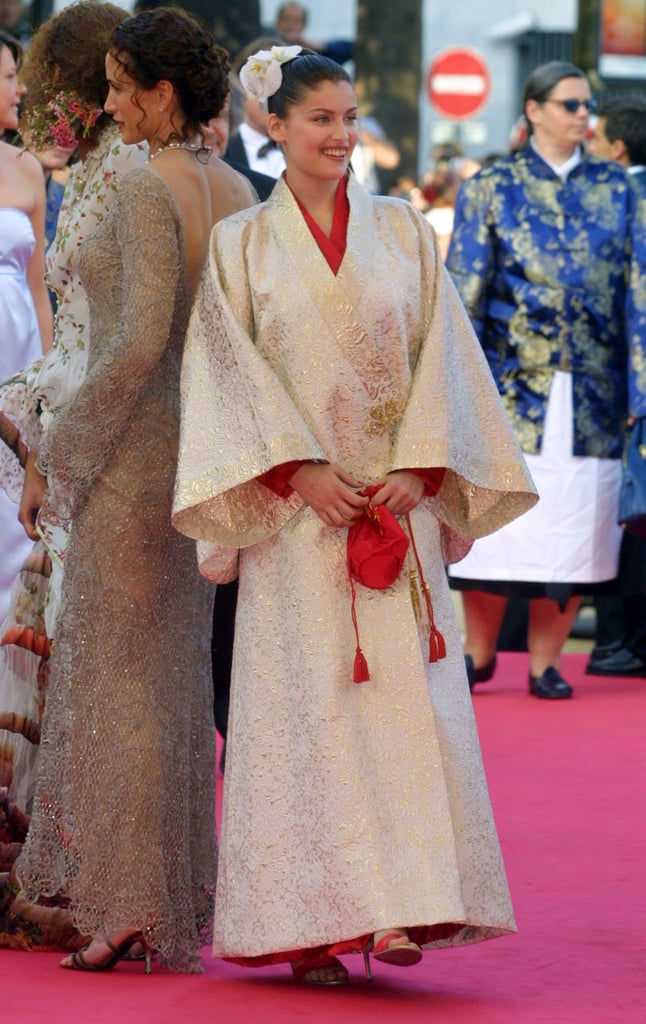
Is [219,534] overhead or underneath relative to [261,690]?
overhead

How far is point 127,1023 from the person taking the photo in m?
3.49

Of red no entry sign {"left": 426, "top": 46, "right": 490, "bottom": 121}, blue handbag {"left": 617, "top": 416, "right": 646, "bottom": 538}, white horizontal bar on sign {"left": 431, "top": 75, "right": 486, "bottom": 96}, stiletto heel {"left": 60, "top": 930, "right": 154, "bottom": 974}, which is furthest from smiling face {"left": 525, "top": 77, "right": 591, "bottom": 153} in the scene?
white horizontal bar on sign {"left": 431, "top": 75, "right": 486, "bottom": 96}

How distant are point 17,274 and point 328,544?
8.44ft

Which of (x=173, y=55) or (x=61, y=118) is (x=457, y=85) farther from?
(x=173, y=55)

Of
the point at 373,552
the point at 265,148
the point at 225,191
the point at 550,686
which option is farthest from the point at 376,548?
the point at 550,686

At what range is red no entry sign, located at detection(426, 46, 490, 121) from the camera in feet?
64.5

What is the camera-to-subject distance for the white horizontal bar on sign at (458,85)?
19797 millimetres

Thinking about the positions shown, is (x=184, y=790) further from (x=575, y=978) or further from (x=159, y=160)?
(x=159, y=160)

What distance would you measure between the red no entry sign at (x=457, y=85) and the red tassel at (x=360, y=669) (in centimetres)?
1630

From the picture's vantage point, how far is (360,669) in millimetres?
3637

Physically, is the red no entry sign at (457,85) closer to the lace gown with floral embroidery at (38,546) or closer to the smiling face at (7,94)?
the smiling face at (7,94)

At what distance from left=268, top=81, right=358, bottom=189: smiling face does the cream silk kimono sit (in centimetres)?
8

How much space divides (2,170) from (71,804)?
2.53m

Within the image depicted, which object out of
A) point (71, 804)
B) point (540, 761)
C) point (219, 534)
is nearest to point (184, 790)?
point (71, 804)
